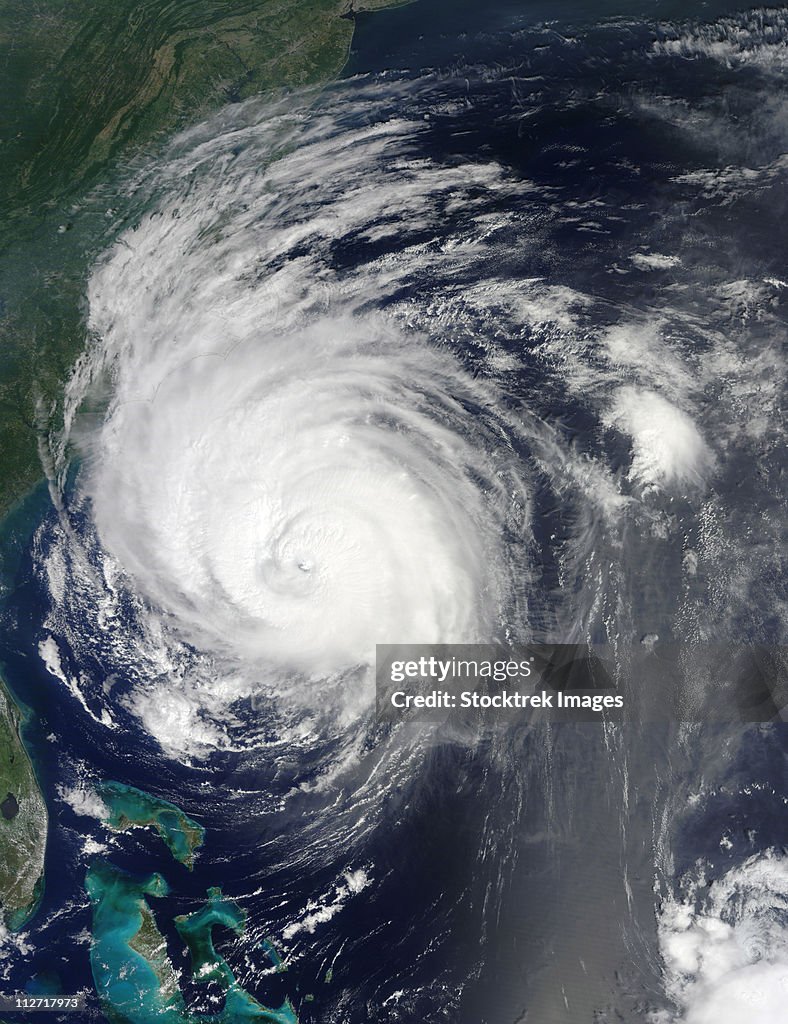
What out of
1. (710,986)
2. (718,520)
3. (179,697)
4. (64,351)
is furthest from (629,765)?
(64,351)

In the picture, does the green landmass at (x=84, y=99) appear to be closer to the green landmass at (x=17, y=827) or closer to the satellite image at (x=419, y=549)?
the satellite image at (x=419, y=549)

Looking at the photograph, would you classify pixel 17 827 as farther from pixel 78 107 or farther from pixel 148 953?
pixel 78 107

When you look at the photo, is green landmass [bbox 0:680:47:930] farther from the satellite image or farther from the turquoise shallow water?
the turquoise shallow water

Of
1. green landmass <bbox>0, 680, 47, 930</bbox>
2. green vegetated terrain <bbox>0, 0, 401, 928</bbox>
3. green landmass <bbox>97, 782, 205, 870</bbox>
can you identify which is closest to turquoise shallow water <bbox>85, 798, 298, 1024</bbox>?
green landmass <bbox>97, 782, 205, 870</bbox>

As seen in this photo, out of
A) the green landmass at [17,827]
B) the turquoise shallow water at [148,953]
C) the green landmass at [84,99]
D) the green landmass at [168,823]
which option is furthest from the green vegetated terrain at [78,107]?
the turquoise shallow water at [148,953]

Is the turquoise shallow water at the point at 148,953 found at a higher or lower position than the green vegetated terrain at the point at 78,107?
lower
